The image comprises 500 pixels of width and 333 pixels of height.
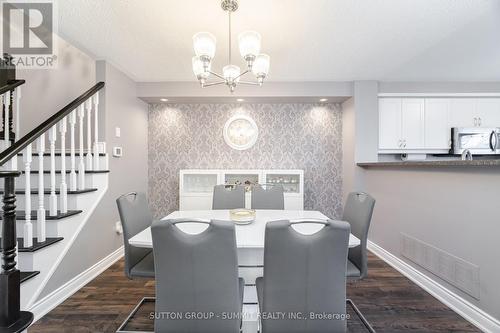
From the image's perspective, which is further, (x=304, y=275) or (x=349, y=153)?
(x=349, y=153)

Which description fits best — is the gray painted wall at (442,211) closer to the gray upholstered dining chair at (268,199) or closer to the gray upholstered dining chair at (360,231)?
the gray upholstered dining chair at (360,231)

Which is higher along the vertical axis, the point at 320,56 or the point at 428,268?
the point at 320,56

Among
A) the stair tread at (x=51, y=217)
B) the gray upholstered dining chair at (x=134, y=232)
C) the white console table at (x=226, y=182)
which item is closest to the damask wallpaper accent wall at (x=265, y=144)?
the white console table at (x=226, y=182)

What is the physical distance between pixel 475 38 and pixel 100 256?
451 cm

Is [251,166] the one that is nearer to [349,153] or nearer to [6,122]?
[349,153]

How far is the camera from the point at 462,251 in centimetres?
177

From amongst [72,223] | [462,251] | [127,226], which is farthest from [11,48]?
[462,251]

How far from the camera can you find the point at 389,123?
3.33 meters

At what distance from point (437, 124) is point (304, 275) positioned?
365cm

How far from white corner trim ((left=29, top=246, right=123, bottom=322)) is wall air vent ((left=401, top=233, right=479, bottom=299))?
332cm

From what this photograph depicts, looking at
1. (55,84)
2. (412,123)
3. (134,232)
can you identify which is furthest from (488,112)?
(55,84)

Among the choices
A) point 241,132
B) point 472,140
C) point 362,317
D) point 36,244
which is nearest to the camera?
point 36,244

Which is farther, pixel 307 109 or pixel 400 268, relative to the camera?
pixel 307 109

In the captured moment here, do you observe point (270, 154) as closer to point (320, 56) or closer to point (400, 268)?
point (320, 56)
